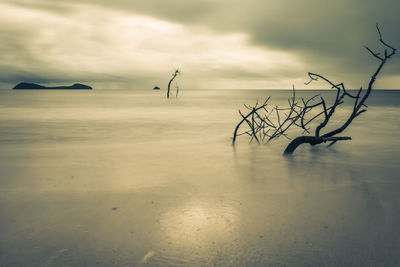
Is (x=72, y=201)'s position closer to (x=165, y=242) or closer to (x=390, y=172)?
(x=165, y=242)

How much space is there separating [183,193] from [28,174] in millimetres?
2671

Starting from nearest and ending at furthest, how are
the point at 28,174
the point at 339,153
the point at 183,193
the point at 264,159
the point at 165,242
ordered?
the point at 165,242 → the point at 183,193 → the point at 28,174 → the point at 264,159 → the point at 339,153

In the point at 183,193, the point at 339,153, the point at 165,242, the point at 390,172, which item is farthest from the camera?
the point at 339,153

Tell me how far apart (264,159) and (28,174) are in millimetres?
4298

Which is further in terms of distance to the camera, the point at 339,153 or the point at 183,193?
the point at 339,153

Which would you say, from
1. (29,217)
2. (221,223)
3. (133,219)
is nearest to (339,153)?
(221,223)

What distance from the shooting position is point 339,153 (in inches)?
253

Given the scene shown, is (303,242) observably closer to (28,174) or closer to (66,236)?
(66,236)

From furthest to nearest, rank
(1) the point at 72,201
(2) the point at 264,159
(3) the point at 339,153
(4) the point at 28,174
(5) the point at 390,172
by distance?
(3) the point at 339,153 < (2) the point at 264,159 < (5) the point at 390,172 < (4) the point at 28,174 < (1) the point at 72,201

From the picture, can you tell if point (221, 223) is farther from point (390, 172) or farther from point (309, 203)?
point (390, 172)

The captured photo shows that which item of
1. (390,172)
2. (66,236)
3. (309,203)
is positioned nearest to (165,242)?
(66,236)

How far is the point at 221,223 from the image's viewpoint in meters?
2.87

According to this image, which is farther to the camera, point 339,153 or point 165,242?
point 339,153

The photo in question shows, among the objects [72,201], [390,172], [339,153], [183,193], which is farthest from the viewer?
[339,153]
